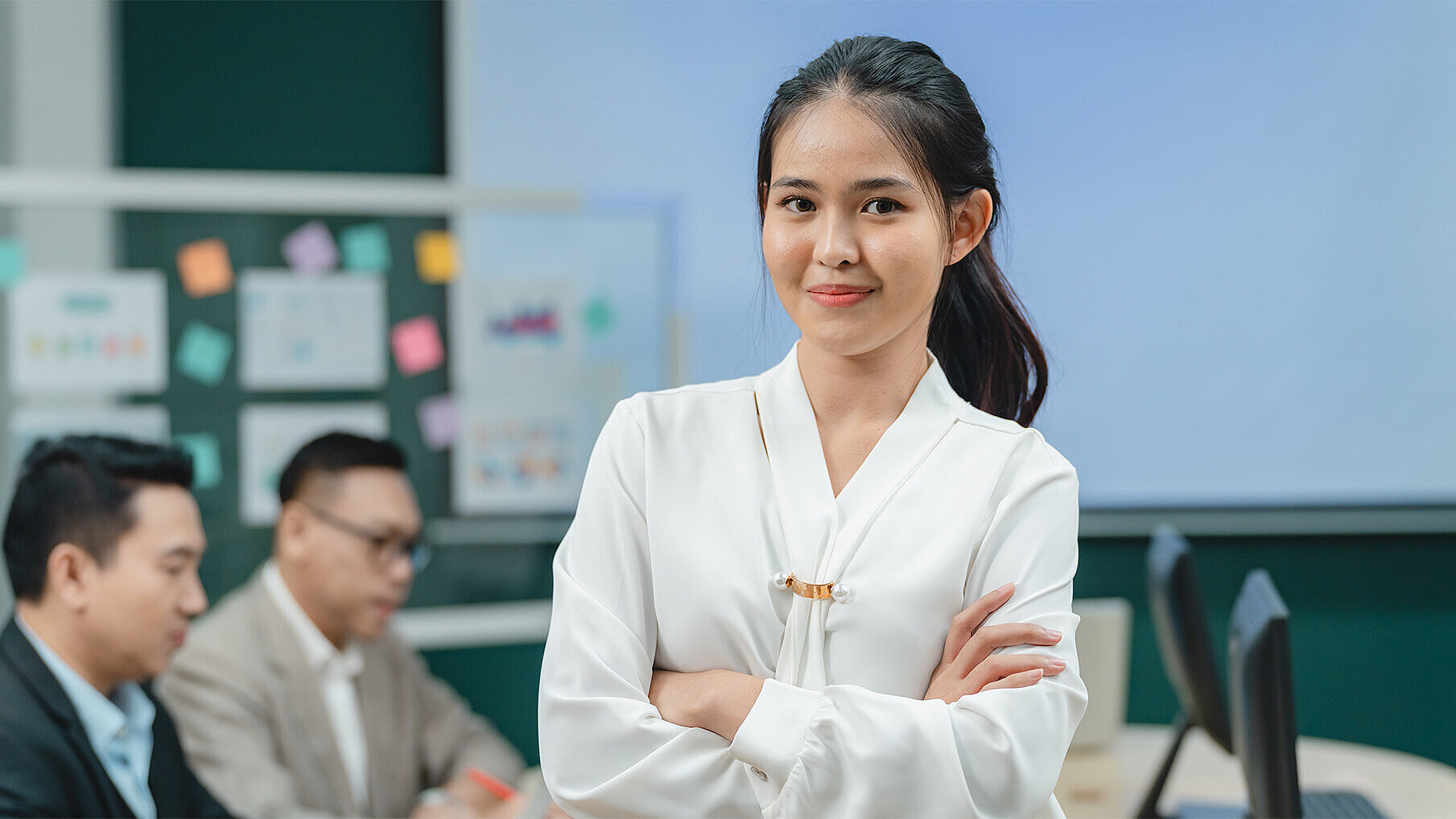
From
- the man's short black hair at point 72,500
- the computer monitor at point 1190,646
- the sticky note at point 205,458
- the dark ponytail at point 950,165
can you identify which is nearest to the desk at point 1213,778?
the computer monitor at point 1190,646

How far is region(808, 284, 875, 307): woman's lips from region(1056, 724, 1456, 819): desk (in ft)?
5.47

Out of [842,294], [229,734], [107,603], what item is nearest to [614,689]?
[842,294]

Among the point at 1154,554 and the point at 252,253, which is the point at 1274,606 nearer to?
the point at 1154,554

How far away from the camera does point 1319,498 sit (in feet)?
11.6

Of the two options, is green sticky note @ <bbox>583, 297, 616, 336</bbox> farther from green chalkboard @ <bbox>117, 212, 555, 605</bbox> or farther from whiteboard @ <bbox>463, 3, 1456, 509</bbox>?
green chalkboard @ <bbox>117, 212, 555, 605</bbox>

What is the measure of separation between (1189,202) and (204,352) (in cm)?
265

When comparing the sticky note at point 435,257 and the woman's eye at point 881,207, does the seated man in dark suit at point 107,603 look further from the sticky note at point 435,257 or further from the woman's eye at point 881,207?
the woman's eye at point 881,207

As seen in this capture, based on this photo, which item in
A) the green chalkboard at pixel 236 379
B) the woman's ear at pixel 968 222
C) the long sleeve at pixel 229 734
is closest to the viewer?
the woman's ear at pixel 968 222

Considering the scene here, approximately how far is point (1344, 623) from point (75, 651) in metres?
3.46

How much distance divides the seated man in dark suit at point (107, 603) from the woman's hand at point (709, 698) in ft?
4.11

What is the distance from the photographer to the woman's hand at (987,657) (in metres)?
0.86

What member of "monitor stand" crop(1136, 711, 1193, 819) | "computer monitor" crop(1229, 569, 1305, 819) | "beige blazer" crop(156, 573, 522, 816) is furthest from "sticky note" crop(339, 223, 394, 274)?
"computer monitor" crop(1229, 569, 1305, 819)

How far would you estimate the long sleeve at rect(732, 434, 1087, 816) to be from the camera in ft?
2.75

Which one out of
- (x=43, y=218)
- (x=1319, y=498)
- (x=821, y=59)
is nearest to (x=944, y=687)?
(x=821, y=59)
